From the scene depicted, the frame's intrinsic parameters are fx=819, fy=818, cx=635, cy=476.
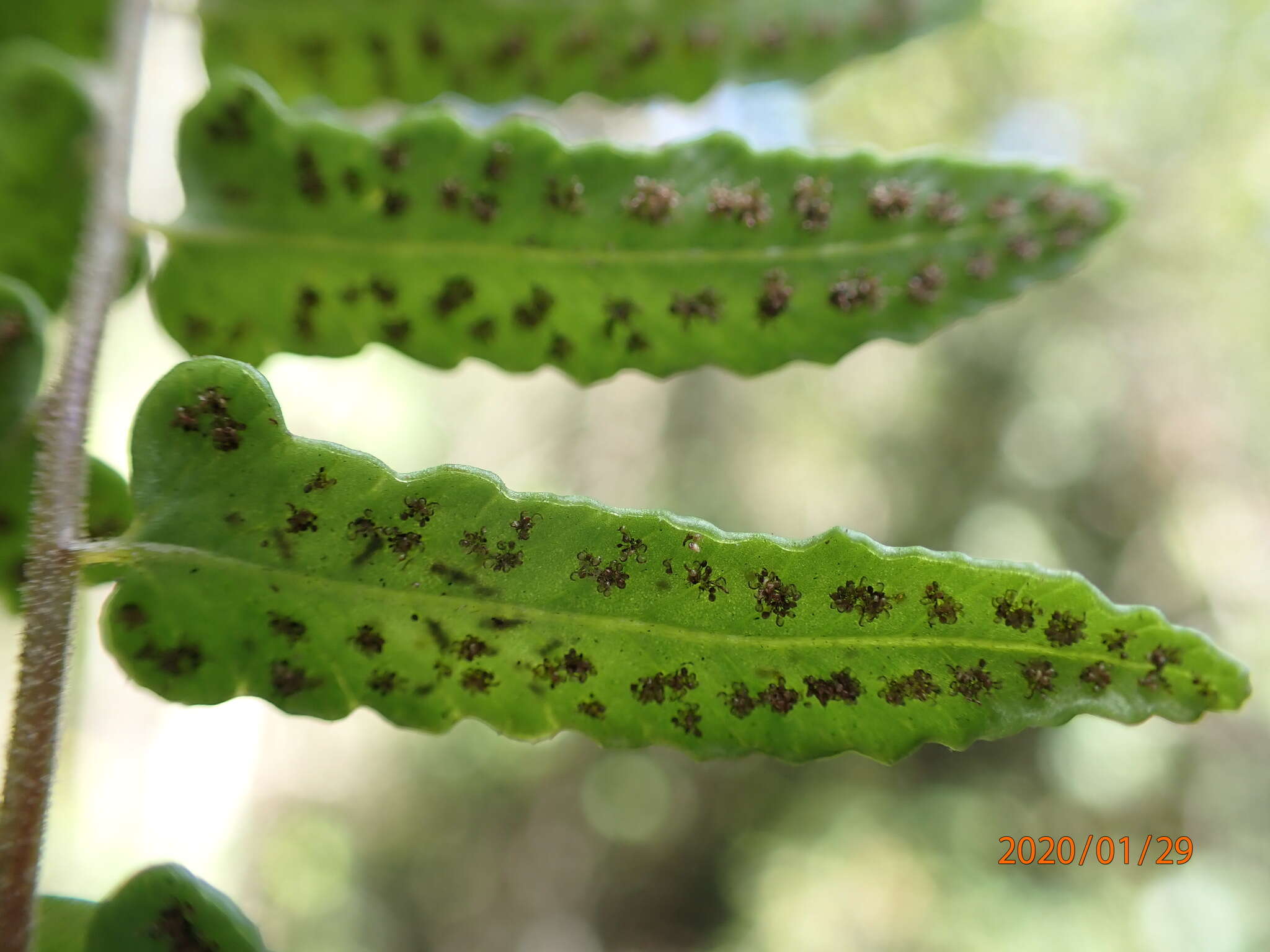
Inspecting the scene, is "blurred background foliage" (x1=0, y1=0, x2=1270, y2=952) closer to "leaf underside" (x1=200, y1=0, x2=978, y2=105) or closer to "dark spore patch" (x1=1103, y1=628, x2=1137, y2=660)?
"leaf underside" (x1=200, y1=0, x2=978, y2=105)

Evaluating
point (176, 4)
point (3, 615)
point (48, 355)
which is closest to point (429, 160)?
point (48, 355)

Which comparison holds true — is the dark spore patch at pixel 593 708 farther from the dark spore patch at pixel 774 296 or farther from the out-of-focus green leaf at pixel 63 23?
the out-of-focus green leaf at pixel 63 23

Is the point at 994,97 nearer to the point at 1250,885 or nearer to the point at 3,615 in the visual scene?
the point at 1250,885

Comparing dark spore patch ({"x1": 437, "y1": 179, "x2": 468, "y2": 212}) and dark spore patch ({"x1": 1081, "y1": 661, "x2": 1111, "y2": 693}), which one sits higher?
dark spore patch ({"x1": 437, "y1": 179, "x2": 468, "y2": 212})

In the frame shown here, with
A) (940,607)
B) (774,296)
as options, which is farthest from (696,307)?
(940,607)

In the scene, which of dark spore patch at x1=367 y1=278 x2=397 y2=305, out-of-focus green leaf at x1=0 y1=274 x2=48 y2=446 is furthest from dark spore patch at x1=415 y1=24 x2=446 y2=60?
out-of-focus green leaf at x1=0 y1=274 x2=48 y2=446

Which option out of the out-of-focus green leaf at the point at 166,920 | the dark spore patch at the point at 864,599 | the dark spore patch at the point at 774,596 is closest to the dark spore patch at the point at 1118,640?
the dark spore patch at the point at 864,599
